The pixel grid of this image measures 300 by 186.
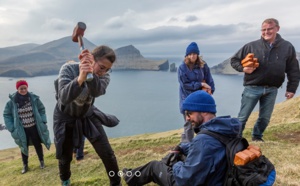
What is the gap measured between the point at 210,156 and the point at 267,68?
16.9 ft

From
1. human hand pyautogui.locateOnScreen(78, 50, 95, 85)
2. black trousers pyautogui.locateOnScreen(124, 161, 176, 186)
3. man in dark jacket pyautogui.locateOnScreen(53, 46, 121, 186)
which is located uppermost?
human hand pyautogui.locateOnScreen(78, 50, 95, 85)

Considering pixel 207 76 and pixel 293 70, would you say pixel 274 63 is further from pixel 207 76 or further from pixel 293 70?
pixel 207 76

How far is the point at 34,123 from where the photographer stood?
927 centimetres

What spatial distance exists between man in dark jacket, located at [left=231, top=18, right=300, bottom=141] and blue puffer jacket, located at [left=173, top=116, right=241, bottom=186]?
181 inches

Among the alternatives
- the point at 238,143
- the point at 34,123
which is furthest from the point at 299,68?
the point at 34,123

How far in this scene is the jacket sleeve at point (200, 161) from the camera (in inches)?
135

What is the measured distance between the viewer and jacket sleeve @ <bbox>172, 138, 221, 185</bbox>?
342cm

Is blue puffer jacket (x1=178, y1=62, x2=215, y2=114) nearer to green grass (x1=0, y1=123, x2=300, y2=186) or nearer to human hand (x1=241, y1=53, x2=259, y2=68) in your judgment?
human hand (x1=241, y1=53, x2=259, y2=68)

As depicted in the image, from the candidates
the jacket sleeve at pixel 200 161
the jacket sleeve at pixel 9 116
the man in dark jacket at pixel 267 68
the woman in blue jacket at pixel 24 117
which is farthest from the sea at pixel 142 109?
the jacket sleeve at pixel 200 161

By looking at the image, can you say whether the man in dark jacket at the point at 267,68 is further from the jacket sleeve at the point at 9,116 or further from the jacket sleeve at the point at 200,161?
the jacket sleeve at the point at 9,116

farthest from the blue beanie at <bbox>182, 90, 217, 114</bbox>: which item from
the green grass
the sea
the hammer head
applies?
the sea

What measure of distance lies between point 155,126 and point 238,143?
97285 millimetres

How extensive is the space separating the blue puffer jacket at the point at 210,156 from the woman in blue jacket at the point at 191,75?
3701 millimetres

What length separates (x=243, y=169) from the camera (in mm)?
3209
